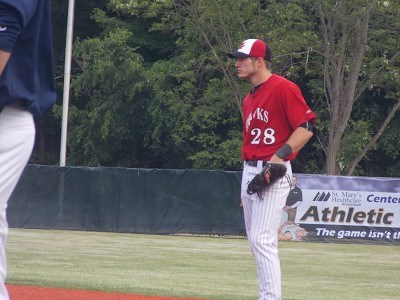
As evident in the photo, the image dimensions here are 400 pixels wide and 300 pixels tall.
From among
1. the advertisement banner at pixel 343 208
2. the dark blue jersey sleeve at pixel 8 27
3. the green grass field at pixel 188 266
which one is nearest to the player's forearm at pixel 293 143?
the dark blue jersey sleeve at pixel 8 27

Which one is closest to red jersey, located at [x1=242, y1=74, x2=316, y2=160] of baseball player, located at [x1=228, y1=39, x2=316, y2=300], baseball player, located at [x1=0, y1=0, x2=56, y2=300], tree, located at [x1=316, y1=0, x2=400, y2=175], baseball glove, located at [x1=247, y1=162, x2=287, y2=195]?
baseball player, located at [x1=228, y1=39, x2=316, y2=300]

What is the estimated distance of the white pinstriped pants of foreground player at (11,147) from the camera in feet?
12.7

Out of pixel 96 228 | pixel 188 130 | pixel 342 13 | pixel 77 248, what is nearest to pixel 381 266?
pixel 77 248

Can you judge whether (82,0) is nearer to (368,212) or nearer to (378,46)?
(378,46)

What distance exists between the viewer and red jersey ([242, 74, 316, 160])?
6453 mm

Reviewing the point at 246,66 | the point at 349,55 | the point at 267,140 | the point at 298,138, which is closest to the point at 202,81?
the point at 349,55

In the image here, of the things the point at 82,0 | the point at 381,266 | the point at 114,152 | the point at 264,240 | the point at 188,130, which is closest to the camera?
the point at 264,240

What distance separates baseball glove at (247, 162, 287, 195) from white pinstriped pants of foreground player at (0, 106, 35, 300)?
257 cm

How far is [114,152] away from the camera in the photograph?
33719mm

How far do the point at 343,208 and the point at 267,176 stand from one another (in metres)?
14.3

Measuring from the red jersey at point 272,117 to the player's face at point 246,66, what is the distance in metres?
0.13

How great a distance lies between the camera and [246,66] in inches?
262

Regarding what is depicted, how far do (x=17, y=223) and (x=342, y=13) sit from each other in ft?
33.9

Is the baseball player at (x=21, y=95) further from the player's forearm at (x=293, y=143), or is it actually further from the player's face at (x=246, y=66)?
the player's face at (x=246, y=66)
